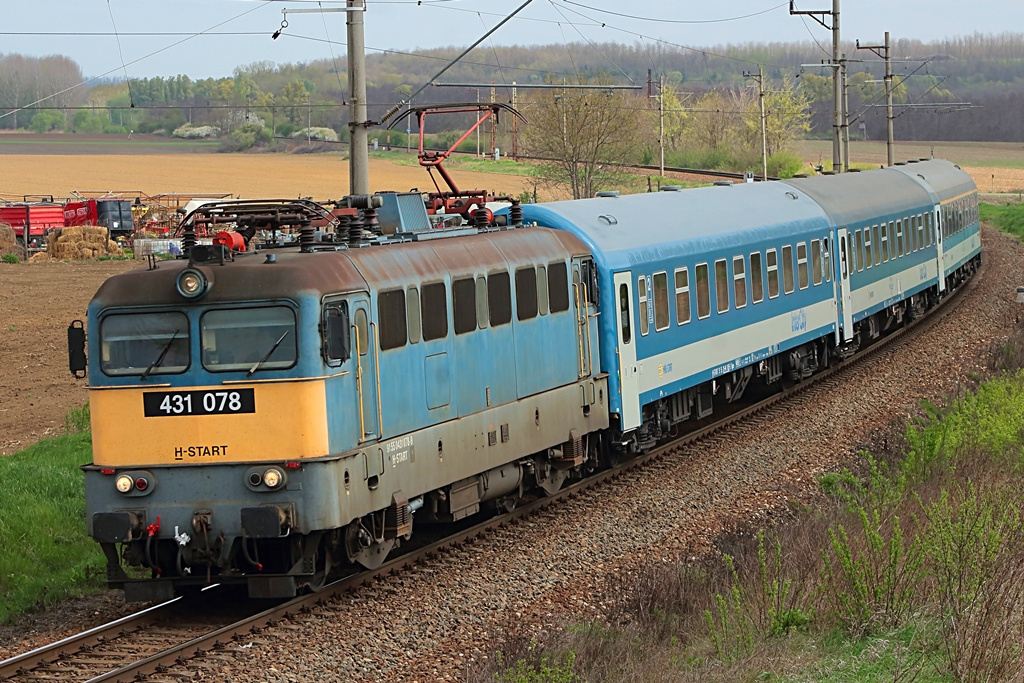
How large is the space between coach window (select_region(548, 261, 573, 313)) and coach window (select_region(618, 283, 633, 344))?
1.30 m

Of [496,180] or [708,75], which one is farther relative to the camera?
[708,75]

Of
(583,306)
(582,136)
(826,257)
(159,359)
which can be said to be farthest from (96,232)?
(159,359)

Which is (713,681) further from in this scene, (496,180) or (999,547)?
(496,180)

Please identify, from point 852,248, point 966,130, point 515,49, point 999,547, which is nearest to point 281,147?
point 515,49

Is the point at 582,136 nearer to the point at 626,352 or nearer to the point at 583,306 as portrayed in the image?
the point at 626,352

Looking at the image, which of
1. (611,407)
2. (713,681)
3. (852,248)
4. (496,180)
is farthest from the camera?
(496,180)

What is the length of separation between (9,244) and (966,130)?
347 ft

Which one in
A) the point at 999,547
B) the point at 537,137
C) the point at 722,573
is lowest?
the point at 722,573

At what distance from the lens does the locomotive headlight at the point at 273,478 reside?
10617 millimetres

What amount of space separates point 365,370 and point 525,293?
3269 mm

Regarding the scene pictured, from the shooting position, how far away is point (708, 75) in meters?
174

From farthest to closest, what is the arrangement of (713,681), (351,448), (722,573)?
(722,573), (351,448), (713,681)

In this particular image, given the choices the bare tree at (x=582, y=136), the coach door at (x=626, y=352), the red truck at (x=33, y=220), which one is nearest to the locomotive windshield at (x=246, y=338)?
the coach door at (x=626, y=352)

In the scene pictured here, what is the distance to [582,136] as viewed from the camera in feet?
173
